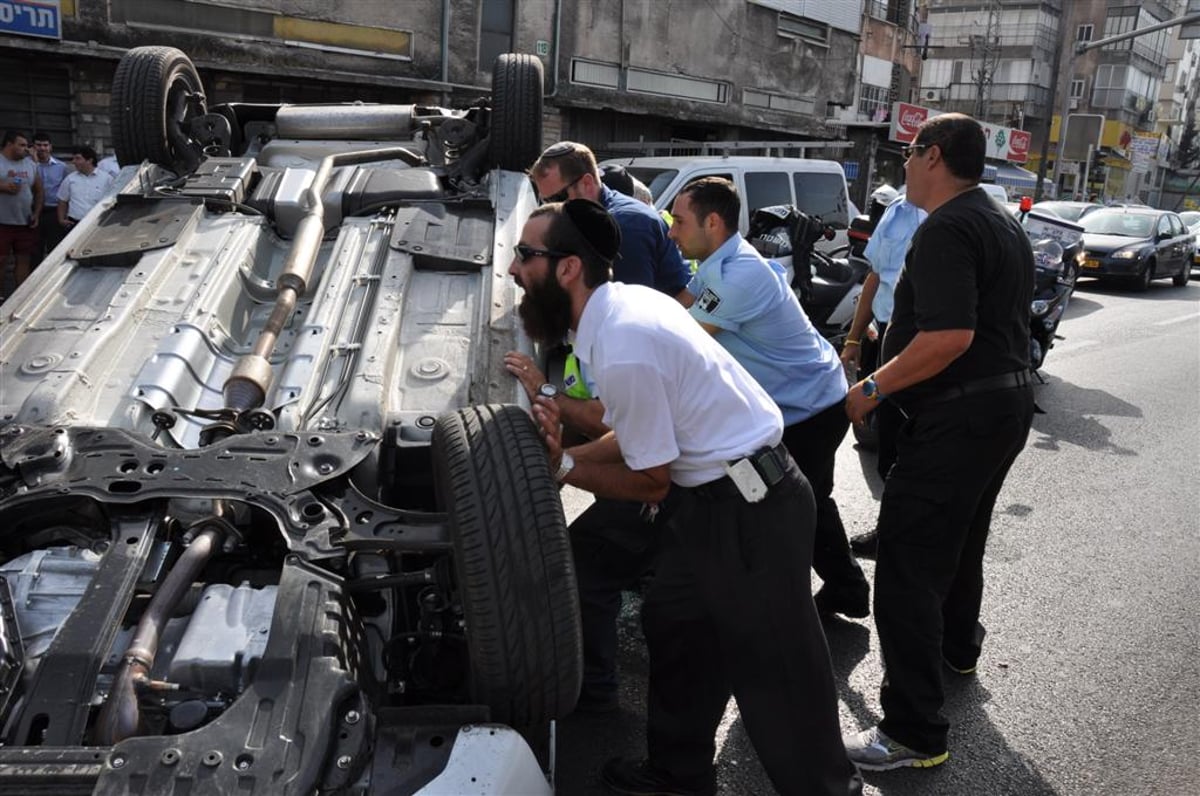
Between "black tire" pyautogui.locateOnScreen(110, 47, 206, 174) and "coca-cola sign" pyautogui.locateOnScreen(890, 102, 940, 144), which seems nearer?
"black tire" pyautogui.locateOnScreen(110, 47, 206, 174)

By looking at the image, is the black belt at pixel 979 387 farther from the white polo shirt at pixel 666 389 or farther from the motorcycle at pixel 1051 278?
the motorcycle at pixel 1051 278

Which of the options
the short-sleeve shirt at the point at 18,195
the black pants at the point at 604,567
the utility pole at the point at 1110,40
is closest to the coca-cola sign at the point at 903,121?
the utility pole at the point at 1110,40

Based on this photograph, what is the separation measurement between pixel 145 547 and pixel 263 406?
897 mm

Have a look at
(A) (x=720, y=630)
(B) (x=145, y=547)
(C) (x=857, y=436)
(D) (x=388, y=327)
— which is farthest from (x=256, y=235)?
(C) (x=857, y=436)

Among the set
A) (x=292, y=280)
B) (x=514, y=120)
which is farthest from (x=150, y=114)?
(x=514, y=120)

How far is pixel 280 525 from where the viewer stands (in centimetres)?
→ 263

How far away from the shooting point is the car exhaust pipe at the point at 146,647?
214cm

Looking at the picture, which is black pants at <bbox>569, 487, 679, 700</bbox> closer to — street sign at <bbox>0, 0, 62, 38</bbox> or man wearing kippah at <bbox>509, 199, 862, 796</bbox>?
man wearing kippah at <bbox>509, 199, 862, 796</bbox>

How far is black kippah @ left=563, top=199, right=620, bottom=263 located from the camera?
2496 millimetres

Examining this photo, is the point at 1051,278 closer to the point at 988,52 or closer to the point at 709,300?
the point at 709,300

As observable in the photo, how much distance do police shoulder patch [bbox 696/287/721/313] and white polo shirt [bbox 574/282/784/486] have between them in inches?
39.0

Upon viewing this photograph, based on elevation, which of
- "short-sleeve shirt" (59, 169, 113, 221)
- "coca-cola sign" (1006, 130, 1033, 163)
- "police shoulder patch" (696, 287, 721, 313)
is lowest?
"short-sleeve shirt" (59, 169, 113, 221)

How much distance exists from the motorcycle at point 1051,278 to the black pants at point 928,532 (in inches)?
187

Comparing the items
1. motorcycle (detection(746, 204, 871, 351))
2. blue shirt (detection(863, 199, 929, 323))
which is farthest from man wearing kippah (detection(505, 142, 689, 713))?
motorcycle (detection(746, 204, 871, 351))
